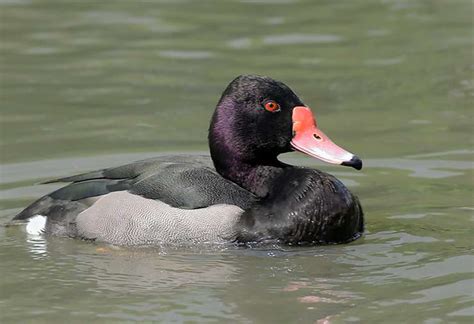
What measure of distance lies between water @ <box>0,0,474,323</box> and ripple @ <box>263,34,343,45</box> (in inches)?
1.0

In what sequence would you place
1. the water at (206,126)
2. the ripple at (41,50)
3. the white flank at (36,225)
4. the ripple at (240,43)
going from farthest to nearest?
1. the ripple at (240,43)
2. the ripple at (41,50)
3. the white flank at (36,225)
4. the water at (206,126)

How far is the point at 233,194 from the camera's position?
9211mm

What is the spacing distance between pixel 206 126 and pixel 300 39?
391 cm

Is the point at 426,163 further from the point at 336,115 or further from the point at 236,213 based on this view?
the point at 236,213

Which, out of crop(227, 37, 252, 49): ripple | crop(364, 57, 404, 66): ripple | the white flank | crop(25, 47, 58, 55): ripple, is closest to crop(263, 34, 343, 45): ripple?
crop(227, 37, 252, 49): ripple

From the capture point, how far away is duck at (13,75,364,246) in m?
9.10

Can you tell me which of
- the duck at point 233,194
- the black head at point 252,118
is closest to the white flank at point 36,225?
the duck at point 233,194

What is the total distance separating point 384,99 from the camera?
44.0 ft

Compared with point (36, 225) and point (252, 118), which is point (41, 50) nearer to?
point (36, 225)

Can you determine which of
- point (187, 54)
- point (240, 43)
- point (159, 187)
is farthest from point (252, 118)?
point (240, 43)

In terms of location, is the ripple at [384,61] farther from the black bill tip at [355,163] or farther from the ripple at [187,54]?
the black bill tip at [355,163]

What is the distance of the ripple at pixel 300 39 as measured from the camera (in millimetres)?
15891

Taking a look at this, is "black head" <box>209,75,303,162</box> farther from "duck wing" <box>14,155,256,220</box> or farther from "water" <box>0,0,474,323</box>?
"water" <box>0,0,474,323</box>

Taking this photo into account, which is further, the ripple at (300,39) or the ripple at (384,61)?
the ripple at (300,39)
